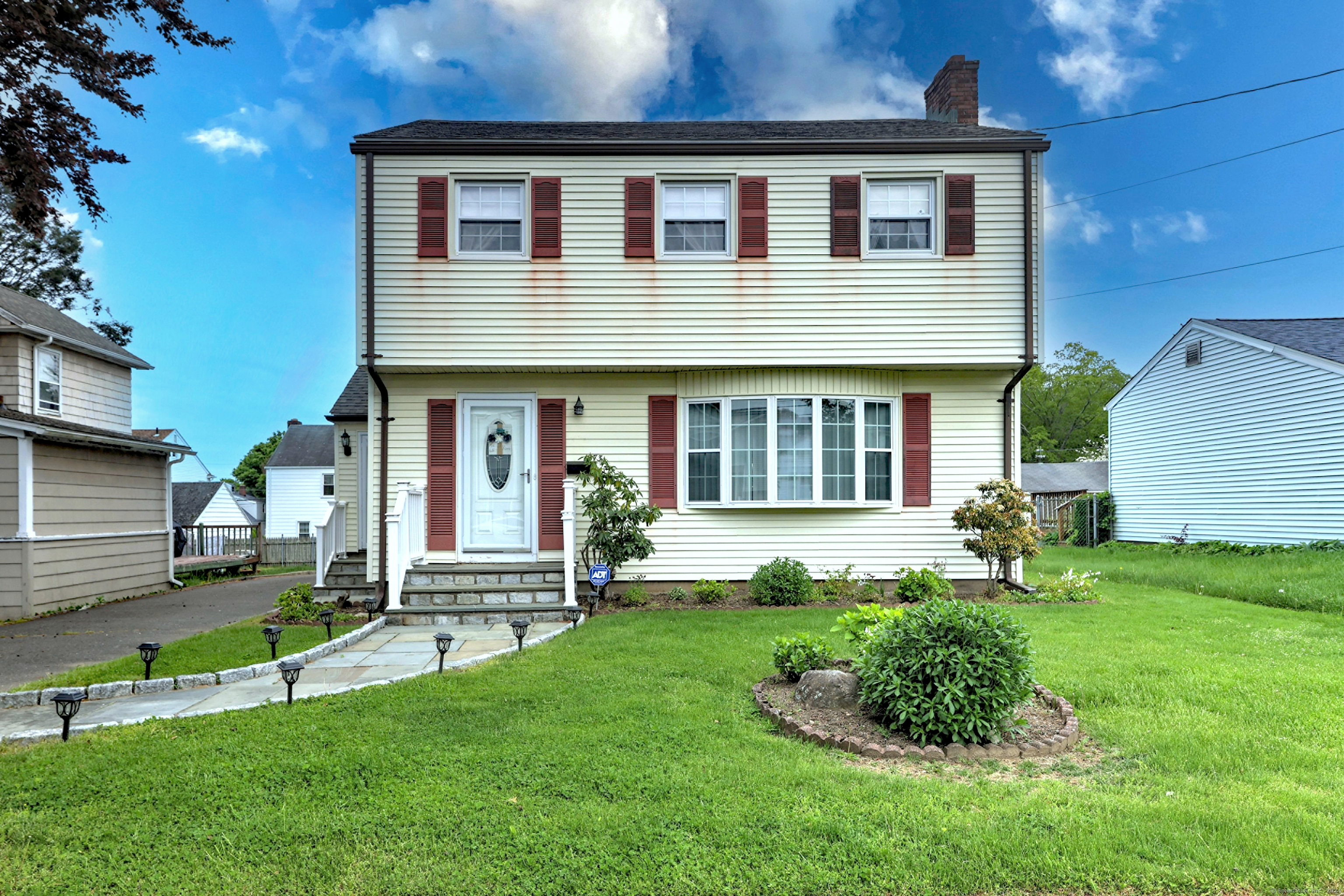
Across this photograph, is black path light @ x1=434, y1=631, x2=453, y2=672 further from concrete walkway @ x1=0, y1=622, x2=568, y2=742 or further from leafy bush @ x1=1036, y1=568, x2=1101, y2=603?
leafy bush @ x1=1036, y1=568, x2=1101, y2=603

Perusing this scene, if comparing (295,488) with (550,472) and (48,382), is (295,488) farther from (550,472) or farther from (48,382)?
(550,472)

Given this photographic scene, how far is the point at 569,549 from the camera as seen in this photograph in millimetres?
9164

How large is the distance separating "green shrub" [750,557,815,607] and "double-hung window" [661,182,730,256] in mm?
4486

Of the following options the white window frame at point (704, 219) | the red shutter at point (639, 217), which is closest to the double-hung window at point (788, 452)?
the white window frame at point (704, 219)

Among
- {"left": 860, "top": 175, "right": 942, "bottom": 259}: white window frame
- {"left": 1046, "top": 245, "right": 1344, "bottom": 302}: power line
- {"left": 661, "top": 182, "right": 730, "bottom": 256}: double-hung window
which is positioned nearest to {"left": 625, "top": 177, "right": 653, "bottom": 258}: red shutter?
{"left": 661, "top": 182, "right": 730, "bottom": 256}: double-hung window

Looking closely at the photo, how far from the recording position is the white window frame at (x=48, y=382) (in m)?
12.7

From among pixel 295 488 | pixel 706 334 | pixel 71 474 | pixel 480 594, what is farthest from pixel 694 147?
pixel 295 488

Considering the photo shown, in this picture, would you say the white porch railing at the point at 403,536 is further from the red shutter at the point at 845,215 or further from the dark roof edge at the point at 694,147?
the red shutter at the point at 845,215

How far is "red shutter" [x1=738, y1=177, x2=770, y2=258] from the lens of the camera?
10031 mm

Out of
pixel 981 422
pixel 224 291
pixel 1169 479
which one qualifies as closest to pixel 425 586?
pixel 981 422

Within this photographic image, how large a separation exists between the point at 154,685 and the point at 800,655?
17.0ft

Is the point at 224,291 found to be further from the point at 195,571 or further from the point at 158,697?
the point at 158,697

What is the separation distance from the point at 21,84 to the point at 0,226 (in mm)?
23195

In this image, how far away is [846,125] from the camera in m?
11.7
